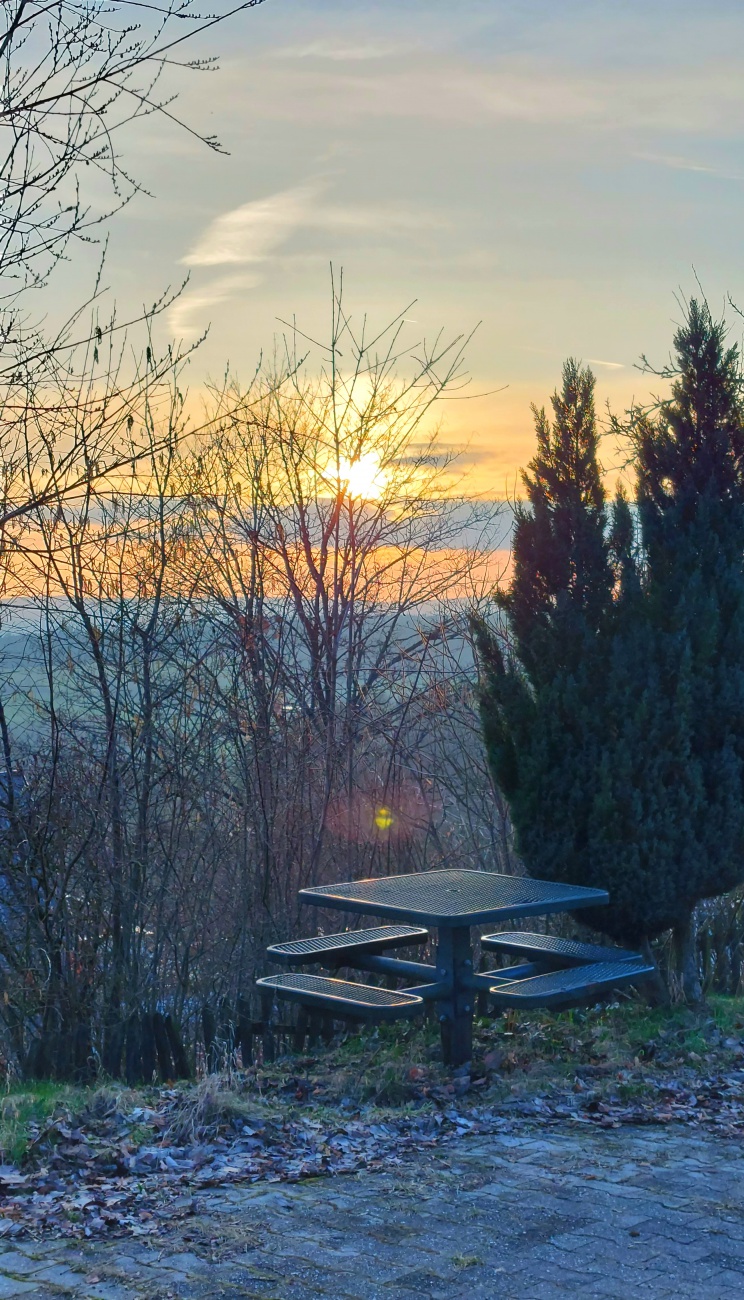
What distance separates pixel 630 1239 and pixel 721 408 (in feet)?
17.5

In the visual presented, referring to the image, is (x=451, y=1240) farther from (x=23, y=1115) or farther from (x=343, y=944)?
(x=343, y=944)

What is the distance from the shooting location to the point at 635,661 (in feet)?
23.7

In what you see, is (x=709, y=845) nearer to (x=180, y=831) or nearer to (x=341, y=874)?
(x=341, y=874)

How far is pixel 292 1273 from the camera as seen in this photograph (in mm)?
3641

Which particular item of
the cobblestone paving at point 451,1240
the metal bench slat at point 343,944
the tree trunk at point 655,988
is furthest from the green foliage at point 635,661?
the cobblestone paving at point 451,1240

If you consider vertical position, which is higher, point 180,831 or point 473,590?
point 473,590

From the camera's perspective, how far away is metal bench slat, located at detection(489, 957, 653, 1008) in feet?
18.9

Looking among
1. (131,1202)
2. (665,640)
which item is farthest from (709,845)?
(131,1202)

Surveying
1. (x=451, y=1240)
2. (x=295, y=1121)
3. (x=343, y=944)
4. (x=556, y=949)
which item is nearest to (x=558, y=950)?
(x=556, y=949)

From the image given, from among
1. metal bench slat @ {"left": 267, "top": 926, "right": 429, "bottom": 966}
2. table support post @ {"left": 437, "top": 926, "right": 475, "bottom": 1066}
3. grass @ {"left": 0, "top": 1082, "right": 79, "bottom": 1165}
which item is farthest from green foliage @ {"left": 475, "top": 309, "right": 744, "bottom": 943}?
grass @ {"left": 0, "top": 1082, "right": 79, "bottom": 1165}

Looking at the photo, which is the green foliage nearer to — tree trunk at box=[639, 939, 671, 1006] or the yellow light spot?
tree trunk at box=[639, 939, 671, 1006]

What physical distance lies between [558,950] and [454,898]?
973 mm

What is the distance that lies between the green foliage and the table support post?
4.70 ft

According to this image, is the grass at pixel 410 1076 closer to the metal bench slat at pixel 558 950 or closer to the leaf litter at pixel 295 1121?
the leaf litter at pixel 295 1121
